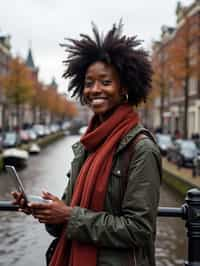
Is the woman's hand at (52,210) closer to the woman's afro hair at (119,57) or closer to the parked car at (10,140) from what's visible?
the woman's afro hair at (119,57)

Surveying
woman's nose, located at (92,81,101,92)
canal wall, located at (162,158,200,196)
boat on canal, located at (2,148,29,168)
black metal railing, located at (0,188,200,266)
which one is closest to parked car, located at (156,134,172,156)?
boat on canal, located at (2,148,29,168)

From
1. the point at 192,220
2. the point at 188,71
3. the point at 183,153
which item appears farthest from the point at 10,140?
the point at 192,220

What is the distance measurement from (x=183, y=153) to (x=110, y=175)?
19499 millimetres

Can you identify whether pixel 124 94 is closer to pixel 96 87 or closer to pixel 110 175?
pixel 96 87

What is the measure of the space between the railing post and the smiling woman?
0.67 meters

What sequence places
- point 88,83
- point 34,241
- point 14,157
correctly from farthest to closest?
point 14,157, point 34,241, point 88,83

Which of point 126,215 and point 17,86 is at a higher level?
point 17,86

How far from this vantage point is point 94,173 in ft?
7.11

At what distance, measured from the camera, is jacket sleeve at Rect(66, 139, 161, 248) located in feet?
6.83

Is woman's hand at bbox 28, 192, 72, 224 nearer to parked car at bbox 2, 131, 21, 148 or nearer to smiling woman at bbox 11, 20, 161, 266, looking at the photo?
smiling woman at bbox 11, 20, 161, 266

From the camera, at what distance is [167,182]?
58.1 ft

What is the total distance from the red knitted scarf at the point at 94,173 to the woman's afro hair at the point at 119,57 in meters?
0.13

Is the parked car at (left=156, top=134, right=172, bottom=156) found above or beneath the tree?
beneath

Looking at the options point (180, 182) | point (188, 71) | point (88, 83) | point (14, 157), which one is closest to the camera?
point (88, 83)
